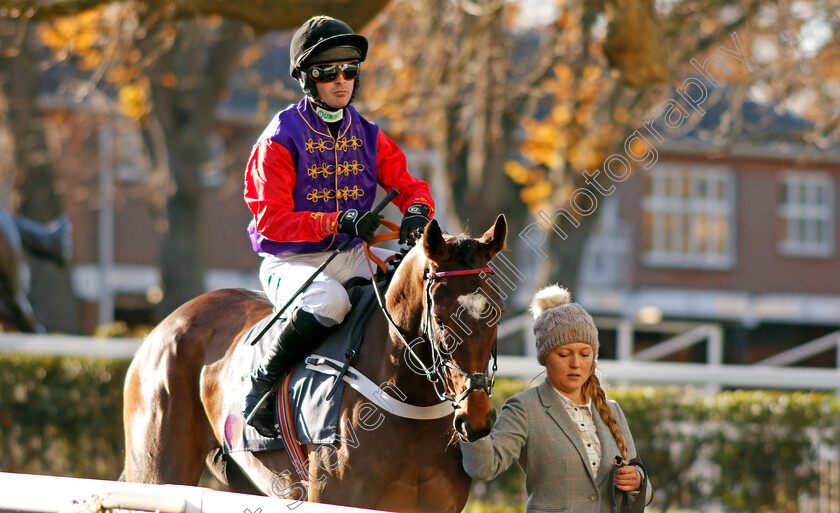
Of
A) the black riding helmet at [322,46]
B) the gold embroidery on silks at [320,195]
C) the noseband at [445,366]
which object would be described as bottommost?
the noseband at [445,366]

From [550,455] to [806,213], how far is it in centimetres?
2196

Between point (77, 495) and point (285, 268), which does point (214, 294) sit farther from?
point (77, 495)

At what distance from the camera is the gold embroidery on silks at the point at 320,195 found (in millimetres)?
3695

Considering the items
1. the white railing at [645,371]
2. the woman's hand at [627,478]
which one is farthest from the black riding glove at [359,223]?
the white railing at [645,371]

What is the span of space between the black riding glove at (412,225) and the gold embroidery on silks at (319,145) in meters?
0.43

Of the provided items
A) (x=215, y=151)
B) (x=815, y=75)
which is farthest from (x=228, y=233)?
(x=815, y=75)

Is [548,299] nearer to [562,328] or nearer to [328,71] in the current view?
[562,328]

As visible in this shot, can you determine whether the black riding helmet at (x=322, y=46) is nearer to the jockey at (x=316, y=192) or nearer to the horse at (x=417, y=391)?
the jockey at (x=316, y=192)

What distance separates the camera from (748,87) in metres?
9.50

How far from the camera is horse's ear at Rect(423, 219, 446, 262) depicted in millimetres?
3035

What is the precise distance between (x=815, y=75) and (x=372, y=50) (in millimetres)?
4538

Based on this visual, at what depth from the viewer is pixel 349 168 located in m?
3.76

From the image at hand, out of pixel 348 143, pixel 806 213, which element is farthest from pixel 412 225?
pixel 806 213

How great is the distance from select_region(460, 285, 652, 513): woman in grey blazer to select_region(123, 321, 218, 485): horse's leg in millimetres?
1542
